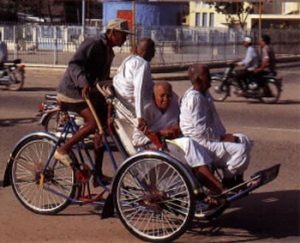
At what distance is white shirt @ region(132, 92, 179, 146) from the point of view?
7180 mm

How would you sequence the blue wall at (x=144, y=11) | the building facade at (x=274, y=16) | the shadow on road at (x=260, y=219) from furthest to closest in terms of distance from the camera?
the building facade at (x=274, y=16)
the blue wall at (x=144, y=11)
the shadow on road at (x=260, y=219)

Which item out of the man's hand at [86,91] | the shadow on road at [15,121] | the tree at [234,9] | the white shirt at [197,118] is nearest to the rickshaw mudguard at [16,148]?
the man's hand at [86,91]

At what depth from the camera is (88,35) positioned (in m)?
30.4

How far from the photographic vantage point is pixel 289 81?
29.7m

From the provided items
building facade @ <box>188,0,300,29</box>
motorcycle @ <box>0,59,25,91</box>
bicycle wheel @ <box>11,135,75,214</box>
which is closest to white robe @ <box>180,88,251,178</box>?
bicycle wheel @ <box>11,135,75,214</box>

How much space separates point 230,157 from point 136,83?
1.02 meters

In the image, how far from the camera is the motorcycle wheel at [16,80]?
21.7 metres

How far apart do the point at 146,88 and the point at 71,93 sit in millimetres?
776

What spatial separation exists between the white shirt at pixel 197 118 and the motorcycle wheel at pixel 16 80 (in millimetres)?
14955

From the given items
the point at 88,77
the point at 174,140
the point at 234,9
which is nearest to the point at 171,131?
the point at 174,140

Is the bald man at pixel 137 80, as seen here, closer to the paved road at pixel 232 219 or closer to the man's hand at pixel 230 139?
the man's hand at pixel 230 139

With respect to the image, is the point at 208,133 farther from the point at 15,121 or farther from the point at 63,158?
the point at 15,121

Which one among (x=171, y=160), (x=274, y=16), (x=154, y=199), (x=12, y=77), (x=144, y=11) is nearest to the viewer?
(x=171, y=160)

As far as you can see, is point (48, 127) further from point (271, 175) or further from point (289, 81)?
point (289, 81)
